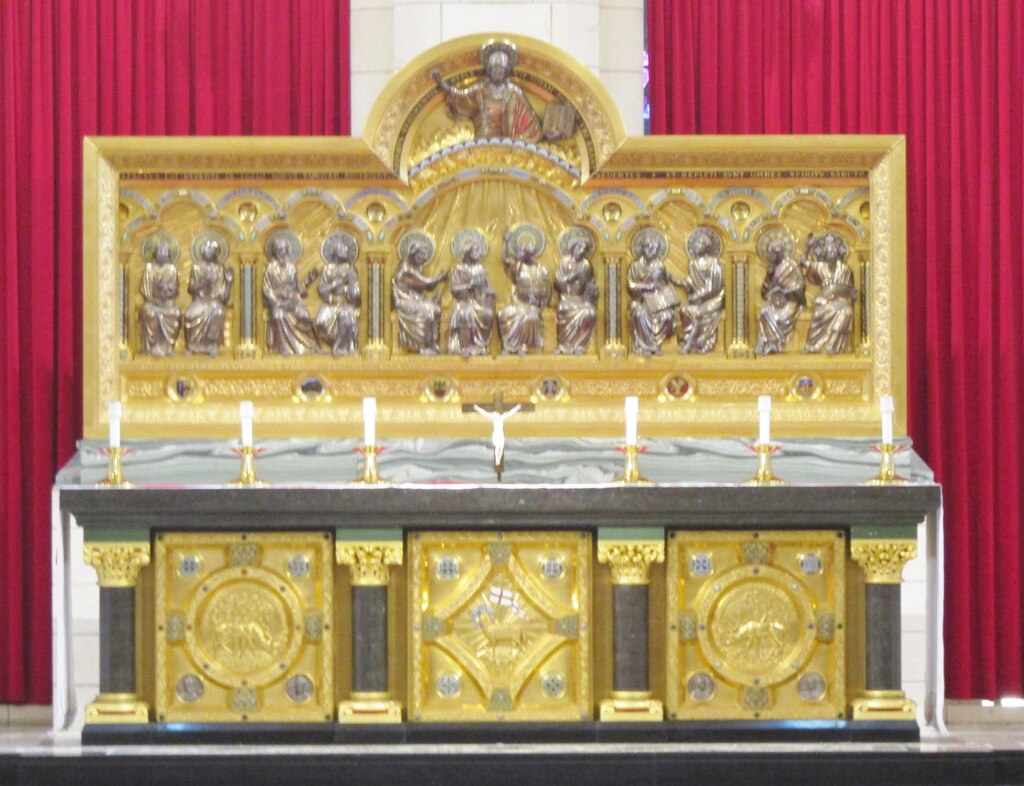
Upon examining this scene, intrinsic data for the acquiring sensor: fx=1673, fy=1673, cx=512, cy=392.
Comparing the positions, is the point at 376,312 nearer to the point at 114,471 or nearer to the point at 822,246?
the point at 114,471

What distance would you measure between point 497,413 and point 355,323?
0.91 m

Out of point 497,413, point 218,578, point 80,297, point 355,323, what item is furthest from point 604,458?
point 80,297

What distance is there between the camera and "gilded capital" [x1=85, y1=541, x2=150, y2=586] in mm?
7094

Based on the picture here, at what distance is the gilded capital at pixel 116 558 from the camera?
709 cm

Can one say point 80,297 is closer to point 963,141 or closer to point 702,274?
point 702,274

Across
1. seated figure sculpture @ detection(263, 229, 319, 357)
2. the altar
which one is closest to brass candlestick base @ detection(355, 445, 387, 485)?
the altar

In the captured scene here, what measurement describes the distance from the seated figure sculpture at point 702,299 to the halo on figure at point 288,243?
1835mm

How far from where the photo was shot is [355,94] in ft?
28.5

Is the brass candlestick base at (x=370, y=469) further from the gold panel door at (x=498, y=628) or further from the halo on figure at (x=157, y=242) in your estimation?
the halo on figure at (x=157, y=242)

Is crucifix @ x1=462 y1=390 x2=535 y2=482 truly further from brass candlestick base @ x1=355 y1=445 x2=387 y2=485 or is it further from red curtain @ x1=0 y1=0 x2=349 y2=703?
red curtain @ x1=0 y1=0 x2=349 y2=703

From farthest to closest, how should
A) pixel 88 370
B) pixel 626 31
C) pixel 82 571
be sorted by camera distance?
1. pixel 626 31
2. pixel 82 571
3. pixel 88 370

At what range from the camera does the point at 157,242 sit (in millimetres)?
7852

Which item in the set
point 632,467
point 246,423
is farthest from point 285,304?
point 632,467

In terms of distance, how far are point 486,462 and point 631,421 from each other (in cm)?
80
